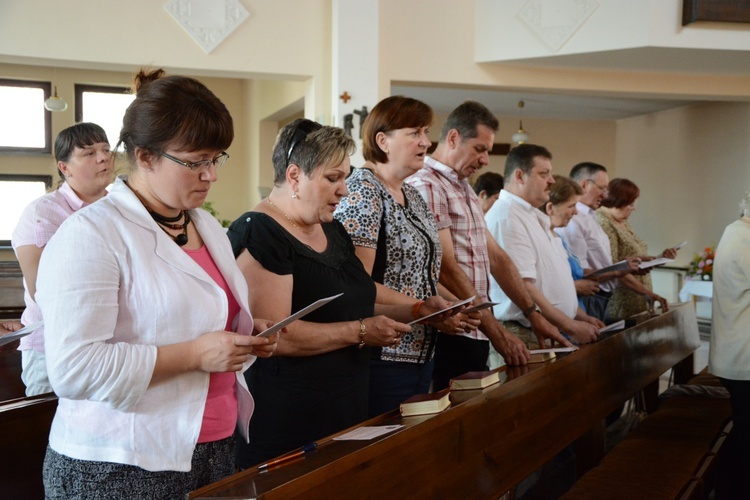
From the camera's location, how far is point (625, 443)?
11.5 feet

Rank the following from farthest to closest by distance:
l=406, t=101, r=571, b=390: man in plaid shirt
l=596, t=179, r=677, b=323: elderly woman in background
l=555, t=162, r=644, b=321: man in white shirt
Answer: l=596, t=179, r=677, b=323: elderly woman in background → l=555, t=162, r=644, b=321: man in white shirt → l=406, t=101, r=571, b=390: man in plaid shirt

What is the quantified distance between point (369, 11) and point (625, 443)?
5457 millimetres

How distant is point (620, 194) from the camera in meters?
5.77

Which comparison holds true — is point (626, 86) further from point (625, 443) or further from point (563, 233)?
point (625, 443)

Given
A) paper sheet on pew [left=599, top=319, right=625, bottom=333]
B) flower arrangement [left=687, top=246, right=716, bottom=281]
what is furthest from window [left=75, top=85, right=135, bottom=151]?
paper sheet on pew [left=599, top=319, right=625, bottom=333]

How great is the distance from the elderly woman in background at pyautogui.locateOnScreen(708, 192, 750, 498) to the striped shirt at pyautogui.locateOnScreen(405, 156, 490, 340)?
4.09 ft

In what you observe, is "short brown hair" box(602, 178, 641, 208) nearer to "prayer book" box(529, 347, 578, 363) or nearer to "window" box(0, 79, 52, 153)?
"prayer book" box(529, 347, 578, 363)

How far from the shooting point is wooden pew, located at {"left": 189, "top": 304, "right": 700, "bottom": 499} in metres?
1.53

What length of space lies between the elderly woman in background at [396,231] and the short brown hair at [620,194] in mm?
3339

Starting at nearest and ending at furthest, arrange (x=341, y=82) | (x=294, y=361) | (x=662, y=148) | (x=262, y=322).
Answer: (x=262, y=322) → (x=294, y=361) → (x=341, y=82) → (x=662, y=148)

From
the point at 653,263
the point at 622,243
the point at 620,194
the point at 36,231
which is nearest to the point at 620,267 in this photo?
the point at 653,263

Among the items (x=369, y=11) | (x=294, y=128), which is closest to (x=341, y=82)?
(x=369, y=11)

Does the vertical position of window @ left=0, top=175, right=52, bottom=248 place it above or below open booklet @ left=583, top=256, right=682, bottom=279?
above

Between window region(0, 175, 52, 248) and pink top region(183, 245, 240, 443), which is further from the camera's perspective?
window region(0, 175, 52, 248)
